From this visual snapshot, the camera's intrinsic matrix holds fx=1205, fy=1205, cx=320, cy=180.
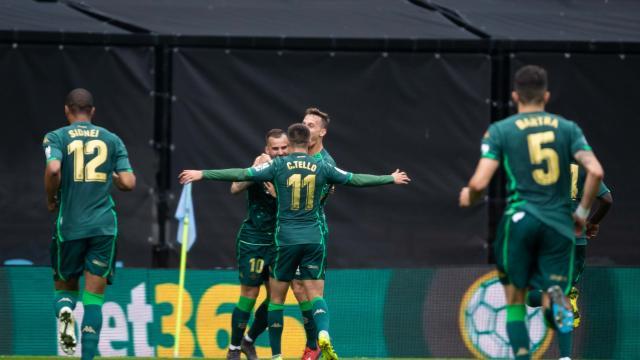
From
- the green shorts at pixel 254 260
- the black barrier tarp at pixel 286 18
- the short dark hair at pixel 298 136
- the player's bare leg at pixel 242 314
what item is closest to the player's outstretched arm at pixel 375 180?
the short dark hair at pixel 298 136

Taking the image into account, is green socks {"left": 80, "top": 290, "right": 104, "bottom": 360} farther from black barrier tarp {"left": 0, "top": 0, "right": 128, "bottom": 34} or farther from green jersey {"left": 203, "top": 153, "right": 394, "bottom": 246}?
black barrier tarp {"left": 0, "top": 0, "right": 128, "bottom": 34}

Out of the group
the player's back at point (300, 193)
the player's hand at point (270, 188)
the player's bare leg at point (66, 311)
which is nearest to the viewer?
the player's bare leg at point (66, 311)

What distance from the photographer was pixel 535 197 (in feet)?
26.9

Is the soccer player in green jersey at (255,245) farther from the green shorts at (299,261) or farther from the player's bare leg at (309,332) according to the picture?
the green shorts at (299,261)

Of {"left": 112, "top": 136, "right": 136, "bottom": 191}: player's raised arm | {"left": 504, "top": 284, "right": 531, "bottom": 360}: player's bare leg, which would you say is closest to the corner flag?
{"left": 112, "top": 136, "right": 136, "bottom": 191}: player's raised arm

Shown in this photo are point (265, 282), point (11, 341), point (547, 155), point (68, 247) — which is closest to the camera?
point (547, 155)

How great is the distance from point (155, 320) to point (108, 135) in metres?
3.65

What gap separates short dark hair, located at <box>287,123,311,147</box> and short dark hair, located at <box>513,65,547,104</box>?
2.26 metres

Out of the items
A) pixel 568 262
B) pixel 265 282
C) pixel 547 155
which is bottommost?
pixel 265 282

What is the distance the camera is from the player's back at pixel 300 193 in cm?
998

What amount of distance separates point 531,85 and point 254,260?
11.8 ft

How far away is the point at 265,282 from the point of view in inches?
436

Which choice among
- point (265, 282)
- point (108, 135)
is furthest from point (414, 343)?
point (108, 135)

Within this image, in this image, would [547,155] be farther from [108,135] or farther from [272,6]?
[272,6]
